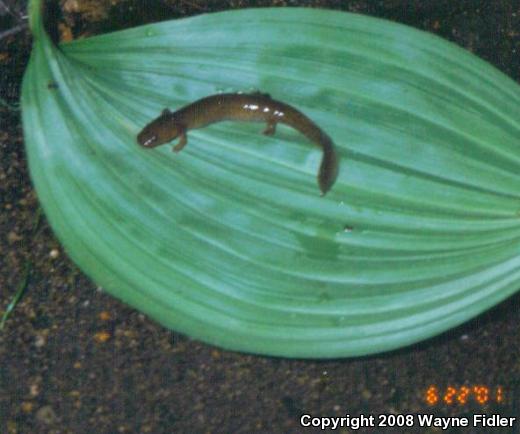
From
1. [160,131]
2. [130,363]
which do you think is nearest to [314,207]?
[160,131]

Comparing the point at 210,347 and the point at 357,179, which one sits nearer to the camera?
the point at 357,179

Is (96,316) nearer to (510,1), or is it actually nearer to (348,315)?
(348,315)

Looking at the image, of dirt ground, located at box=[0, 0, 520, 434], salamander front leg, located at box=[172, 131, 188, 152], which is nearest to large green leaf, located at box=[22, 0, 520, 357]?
salamander front leg, located at box=[172, 131, 188, 152]

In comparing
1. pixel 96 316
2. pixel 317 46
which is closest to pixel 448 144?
pixel 317 46

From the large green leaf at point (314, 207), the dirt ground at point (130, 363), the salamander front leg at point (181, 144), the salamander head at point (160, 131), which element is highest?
the salamander head at point (160, 131)
